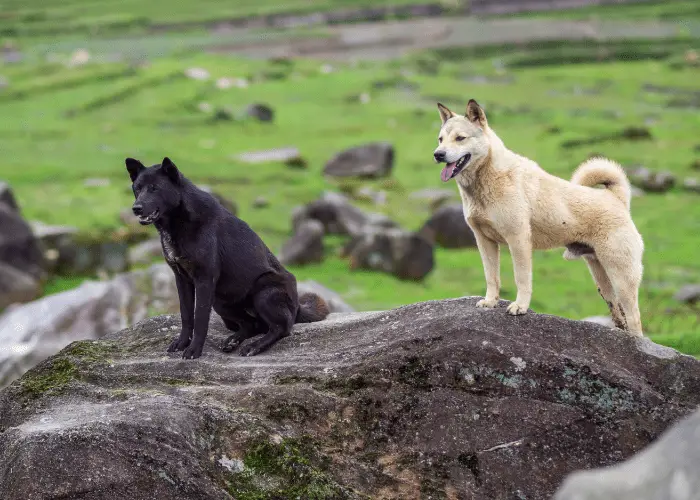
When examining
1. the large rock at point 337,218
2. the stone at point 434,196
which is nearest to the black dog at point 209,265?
the large rock at point 337,218

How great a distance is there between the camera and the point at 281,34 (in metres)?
69.7

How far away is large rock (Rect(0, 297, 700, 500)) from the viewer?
809cm

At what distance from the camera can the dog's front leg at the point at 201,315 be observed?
962 cm

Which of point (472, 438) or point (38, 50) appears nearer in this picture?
point (472, 438)

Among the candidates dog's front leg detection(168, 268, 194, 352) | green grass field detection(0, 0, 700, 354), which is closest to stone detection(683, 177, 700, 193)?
green grass field detection(0, 0, 700, 354)

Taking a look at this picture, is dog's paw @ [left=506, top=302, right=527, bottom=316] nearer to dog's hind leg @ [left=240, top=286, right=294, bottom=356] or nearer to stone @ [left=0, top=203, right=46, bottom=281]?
dog's hind leg @ [left=240, top=286, right=294, bottom=356]

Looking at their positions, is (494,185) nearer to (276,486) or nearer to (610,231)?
(610,231)

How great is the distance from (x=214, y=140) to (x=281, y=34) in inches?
1176

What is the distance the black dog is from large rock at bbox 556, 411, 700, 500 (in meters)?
5.75

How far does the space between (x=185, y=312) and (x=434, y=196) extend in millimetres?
22634

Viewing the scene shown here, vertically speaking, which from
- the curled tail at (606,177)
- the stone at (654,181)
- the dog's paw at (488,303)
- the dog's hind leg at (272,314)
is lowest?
the stone at (654,181)

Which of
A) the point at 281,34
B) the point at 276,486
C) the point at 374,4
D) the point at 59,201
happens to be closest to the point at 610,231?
the point at 276,486

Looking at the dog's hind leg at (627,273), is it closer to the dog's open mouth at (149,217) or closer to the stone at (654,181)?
the dog's open mouth at (149,217)

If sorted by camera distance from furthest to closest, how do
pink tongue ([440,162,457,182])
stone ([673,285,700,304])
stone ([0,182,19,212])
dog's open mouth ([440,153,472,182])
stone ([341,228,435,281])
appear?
1. stone ([0,182,19,212])
2. stone ([341,228,435,281])
3. stone ([673,285,700,304])
4. dog's open mouth ([440,153,472,182])
5. pink tongue ([440,162,457,182])
